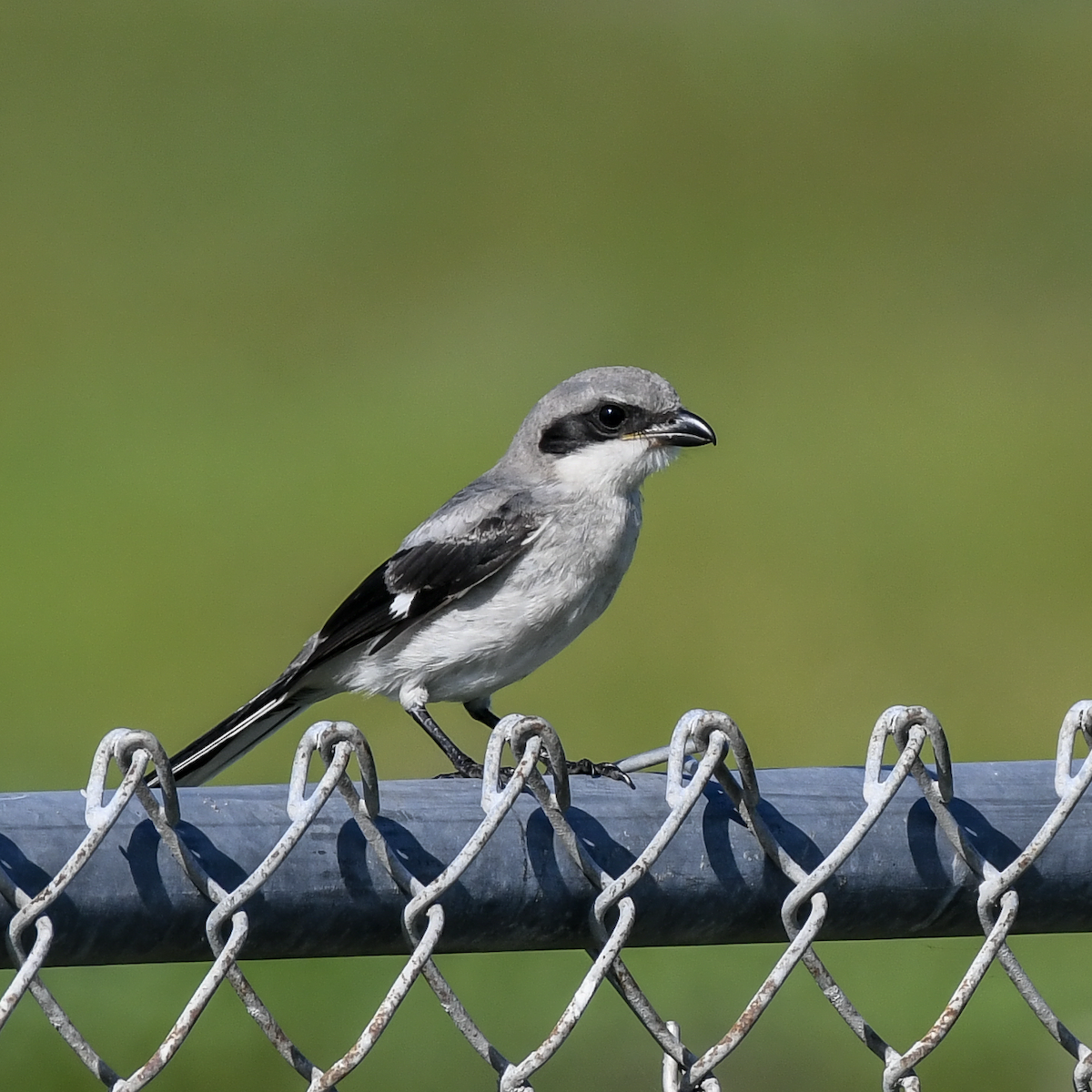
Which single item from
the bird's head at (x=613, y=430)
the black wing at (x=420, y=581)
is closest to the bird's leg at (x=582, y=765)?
the black wing at (x=420, y=581)

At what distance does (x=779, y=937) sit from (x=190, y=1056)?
3.34m

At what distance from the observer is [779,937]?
188 cm

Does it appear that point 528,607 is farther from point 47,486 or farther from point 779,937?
point 47,486

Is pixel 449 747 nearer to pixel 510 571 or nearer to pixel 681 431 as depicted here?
pixel 510 571

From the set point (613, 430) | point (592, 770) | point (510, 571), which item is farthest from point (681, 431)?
point (592, 770)

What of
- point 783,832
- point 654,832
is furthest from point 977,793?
point 654,832

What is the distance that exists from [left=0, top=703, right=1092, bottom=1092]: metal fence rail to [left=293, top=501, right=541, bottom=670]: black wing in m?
2.05

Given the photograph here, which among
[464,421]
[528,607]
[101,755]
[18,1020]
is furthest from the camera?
[464,421]

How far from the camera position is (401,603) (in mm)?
4160

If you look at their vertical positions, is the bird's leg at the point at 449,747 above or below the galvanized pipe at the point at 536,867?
below

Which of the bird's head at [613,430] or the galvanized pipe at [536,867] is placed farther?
the bird's head at [613,430]

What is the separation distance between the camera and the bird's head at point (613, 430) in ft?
13.5

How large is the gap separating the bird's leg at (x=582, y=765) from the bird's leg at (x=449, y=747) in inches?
4.5

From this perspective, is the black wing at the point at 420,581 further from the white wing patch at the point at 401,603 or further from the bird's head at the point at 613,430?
the bird's head at the point at 613,430
